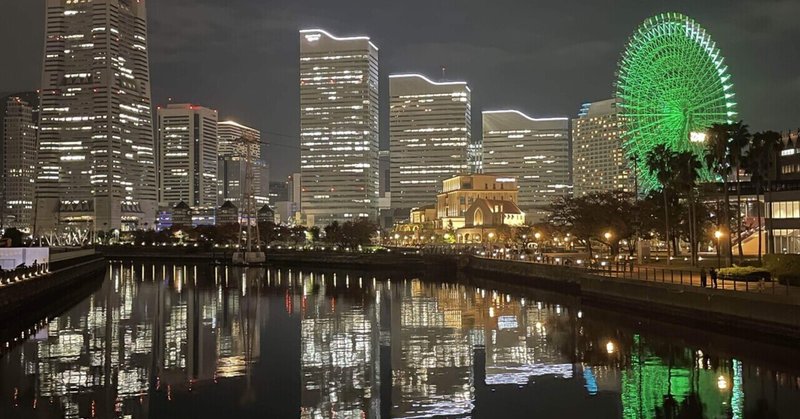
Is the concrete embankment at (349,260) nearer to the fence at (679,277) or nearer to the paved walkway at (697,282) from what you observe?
the fence at (679,277)

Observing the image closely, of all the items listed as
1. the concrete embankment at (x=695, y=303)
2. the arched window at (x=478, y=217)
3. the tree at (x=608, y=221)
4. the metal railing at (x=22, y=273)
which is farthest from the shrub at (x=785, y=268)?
the arched window at (x=478, y=217)

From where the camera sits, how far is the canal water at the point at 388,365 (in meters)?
27.4

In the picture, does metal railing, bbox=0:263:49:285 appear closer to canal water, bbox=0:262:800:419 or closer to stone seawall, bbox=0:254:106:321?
stone seawall, bbox=0:254:106:321

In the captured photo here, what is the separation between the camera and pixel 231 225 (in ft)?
631

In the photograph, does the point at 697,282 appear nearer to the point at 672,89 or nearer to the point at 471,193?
the point at 672,89

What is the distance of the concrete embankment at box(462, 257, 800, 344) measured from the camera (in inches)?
1422

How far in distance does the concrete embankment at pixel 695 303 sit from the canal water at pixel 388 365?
108 centimetres

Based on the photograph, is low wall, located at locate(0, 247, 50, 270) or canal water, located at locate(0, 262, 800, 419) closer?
canal water, located at locate(0, 262, 800, 419)

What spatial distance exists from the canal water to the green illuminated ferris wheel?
96.2 ft

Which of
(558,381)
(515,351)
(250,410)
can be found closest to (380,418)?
(250,410)

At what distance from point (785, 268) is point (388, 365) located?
25.3 m

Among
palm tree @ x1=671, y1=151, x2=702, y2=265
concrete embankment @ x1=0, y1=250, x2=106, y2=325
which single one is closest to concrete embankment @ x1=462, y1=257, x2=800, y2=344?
palm tree @ x1=671, y1=151, x2=702, y2=265

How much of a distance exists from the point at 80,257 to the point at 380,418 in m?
92.9

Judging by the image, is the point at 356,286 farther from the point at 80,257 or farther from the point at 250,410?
the point at 250,410
